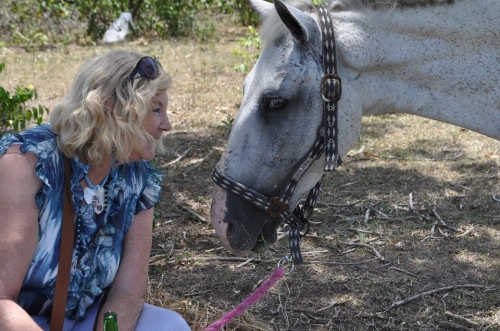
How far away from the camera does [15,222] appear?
2.18 meters

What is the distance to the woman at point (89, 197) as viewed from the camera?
2.19 meters

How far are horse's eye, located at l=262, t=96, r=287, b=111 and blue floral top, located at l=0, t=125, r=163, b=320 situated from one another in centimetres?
52

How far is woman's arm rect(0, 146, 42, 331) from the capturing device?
2.17 metres

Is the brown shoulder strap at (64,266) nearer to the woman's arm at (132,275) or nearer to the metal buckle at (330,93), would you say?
the woman's arm at (132,275)

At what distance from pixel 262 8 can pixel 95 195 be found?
1.07 metres

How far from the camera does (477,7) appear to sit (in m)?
2.62

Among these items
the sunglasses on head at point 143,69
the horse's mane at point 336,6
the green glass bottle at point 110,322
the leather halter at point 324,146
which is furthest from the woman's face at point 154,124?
the green glass bottle at point 110,322

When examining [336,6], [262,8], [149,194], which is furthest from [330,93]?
[149,194]

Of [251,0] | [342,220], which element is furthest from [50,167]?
[342,220]

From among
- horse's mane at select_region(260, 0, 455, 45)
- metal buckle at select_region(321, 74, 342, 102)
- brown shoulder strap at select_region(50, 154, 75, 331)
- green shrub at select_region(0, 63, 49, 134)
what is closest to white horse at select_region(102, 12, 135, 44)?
green shrub at select_region(0, 63, 49, 134)

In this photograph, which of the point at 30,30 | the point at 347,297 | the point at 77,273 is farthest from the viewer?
the point at 30,30

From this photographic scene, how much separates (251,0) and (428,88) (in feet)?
2.71

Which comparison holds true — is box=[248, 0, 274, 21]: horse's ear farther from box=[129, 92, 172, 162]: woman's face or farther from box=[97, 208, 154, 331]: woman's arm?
box=[97, 208, 154, 331]: woman's arm

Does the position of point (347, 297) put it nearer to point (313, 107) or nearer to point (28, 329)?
point (313, 107)
